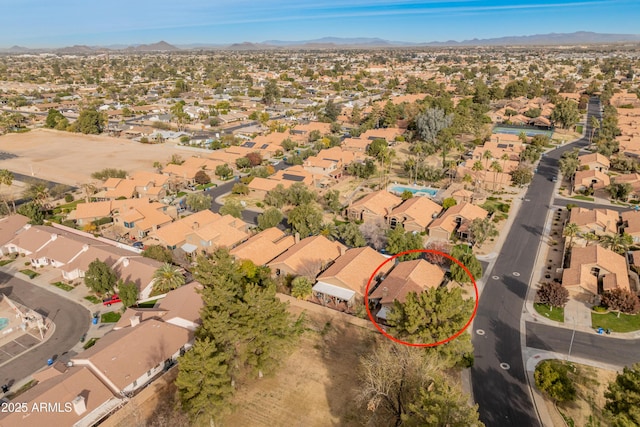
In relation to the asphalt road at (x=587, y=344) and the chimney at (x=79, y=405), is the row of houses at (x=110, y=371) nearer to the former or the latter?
the chimney at (x=79, y=405)

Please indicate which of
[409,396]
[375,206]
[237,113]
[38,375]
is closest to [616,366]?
[409,396]

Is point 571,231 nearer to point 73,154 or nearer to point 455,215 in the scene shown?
point 455,215

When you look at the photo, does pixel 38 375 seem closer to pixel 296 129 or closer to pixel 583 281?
pixel 583 281

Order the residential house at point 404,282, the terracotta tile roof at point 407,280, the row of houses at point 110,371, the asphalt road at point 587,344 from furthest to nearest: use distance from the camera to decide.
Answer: the terracotta tile roof at point 407,280 < the residential house at point 404,282 < the asphalt road at point 587,344 < the row of houses at point 110,371

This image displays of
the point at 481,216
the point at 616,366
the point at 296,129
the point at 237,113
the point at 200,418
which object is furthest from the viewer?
the point at 237,113

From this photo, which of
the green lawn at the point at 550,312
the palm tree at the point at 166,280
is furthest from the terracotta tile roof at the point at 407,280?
the palm tree at the point at 166,280

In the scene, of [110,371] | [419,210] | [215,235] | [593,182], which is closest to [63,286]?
[215,235]
